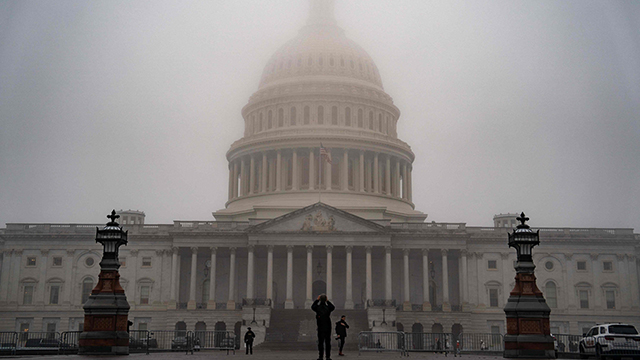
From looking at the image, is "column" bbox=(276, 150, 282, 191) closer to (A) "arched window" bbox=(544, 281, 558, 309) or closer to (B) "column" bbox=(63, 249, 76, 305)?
(B) "column" bbox=(63, 249, 76, 305)

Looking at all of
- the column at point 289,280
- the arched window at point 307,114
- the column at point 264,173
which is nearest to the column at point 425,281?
the column at point 289,280

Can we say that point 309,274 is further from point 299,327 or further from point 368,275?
point 299,327

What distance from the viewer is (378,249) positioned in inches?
3420

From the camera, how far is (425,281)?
8706cm

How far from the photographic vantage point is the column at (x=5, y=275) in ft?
296

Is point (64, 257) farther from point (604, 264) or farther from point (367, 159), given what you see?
point (604, 264)

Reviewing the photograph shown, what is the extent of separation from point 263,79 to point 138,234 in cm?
3300

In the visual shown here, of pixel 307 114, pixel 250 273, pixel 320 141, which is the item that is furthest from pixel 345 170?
pixel 250 273

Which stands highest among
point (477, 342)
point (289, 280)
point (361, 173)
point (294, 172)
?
point (361, 173)

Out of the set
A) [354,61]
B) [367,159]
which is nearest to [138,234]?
[367,159]

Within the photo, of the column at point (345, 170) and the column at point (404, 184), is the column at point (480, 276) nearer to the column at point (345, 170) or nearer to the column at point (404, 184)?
the column at point (404, 184)

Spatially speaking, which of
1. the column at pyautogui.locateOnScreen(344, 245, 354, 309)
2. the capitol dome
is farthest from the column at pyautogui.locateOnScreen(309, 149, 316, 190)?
the column at pyautogui.locateOnScreen(344, 245, 354, 309)

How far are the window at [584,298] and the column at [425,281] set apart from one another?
17540 millimetres

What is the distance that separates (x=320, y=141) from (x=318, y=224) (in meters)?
18.8
